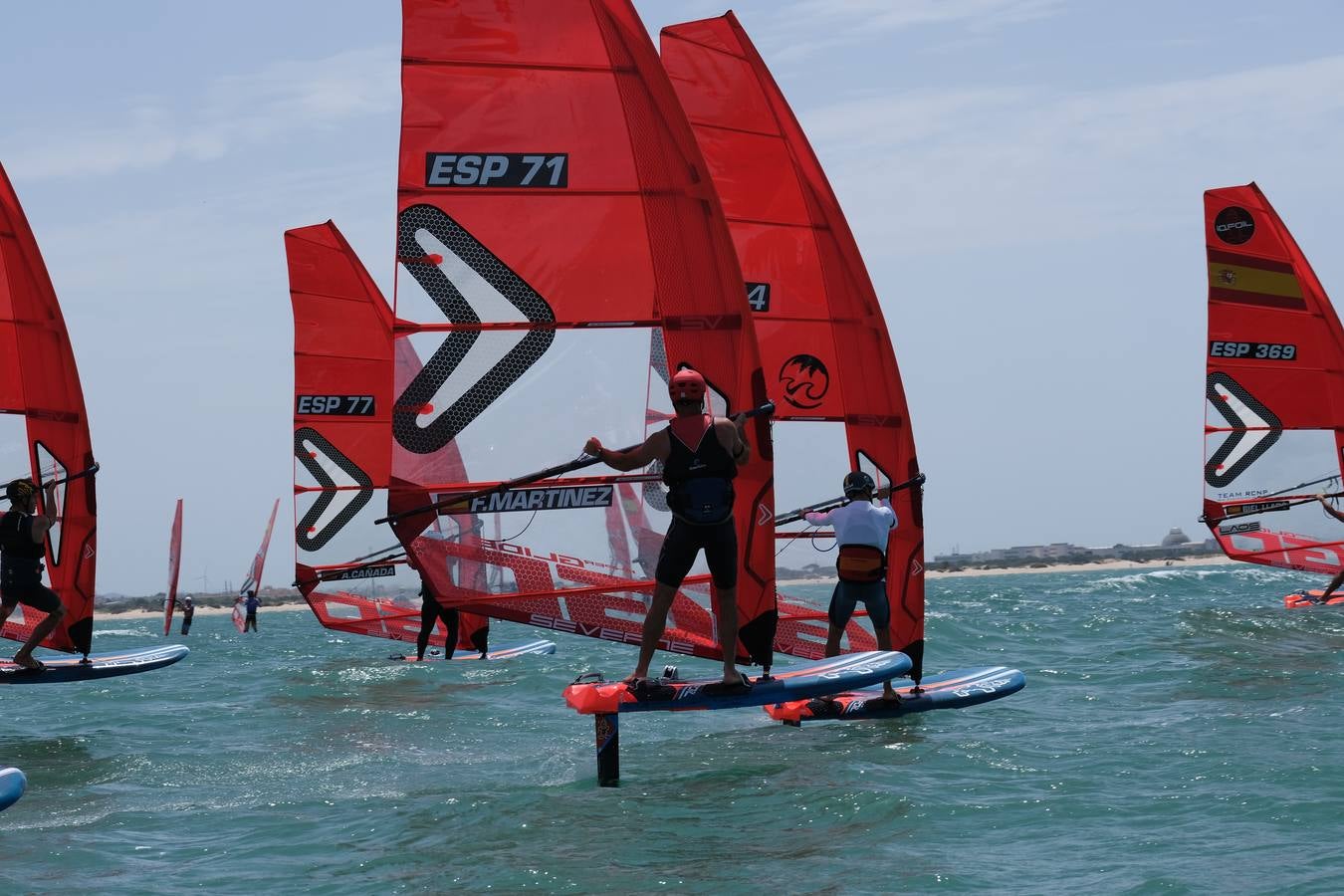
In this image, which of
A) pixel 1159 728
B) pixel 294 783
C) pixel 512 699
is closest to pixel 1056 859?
pixel 1159 728

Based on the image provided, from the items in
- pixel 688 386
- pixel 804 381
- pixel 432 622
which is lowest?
pixel 432 622

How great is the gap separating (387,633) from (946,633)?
330 inches

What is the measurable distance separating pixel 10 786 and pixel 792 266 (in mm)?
8405

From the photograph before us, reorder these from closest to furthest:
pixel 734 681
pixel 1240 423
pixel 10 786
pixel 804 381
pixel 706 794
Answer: pixel 10 786 < pixel 734 681 < pixel 706 794 < pixel 804 381 < pixel 1240 423

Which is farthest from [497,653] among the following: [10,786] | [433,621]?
[10,786]

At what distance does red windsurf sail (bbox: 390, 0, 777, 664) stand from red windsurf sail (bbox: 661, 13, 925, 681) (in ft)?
11.7

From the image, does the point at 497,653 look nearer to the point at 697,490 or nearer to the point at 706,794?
the point at 706,794

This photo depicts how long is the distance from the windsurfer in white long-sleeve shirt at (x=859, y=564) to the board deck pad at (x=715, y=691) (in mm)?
2126

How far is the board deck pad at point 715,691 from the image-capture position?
897 cm

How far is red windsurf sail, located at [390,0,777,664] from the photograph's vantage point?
34.6ft

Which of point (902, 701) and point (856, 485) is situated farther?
point (902, 701)

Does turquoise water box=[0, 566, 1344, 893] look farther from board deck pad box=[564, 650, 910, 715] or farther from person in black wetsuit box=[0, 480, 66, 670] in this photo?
person in black wetsuit box=[0, 480, 66, 670]

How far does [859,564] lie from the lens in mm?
11867

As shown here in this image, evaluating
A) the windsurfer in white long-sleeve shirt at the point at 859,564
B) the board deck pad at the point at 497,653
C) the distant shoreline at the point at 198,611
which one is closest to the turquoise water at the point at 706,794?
the windsurfer in white long-sleeve shirt at the point at 859,564
